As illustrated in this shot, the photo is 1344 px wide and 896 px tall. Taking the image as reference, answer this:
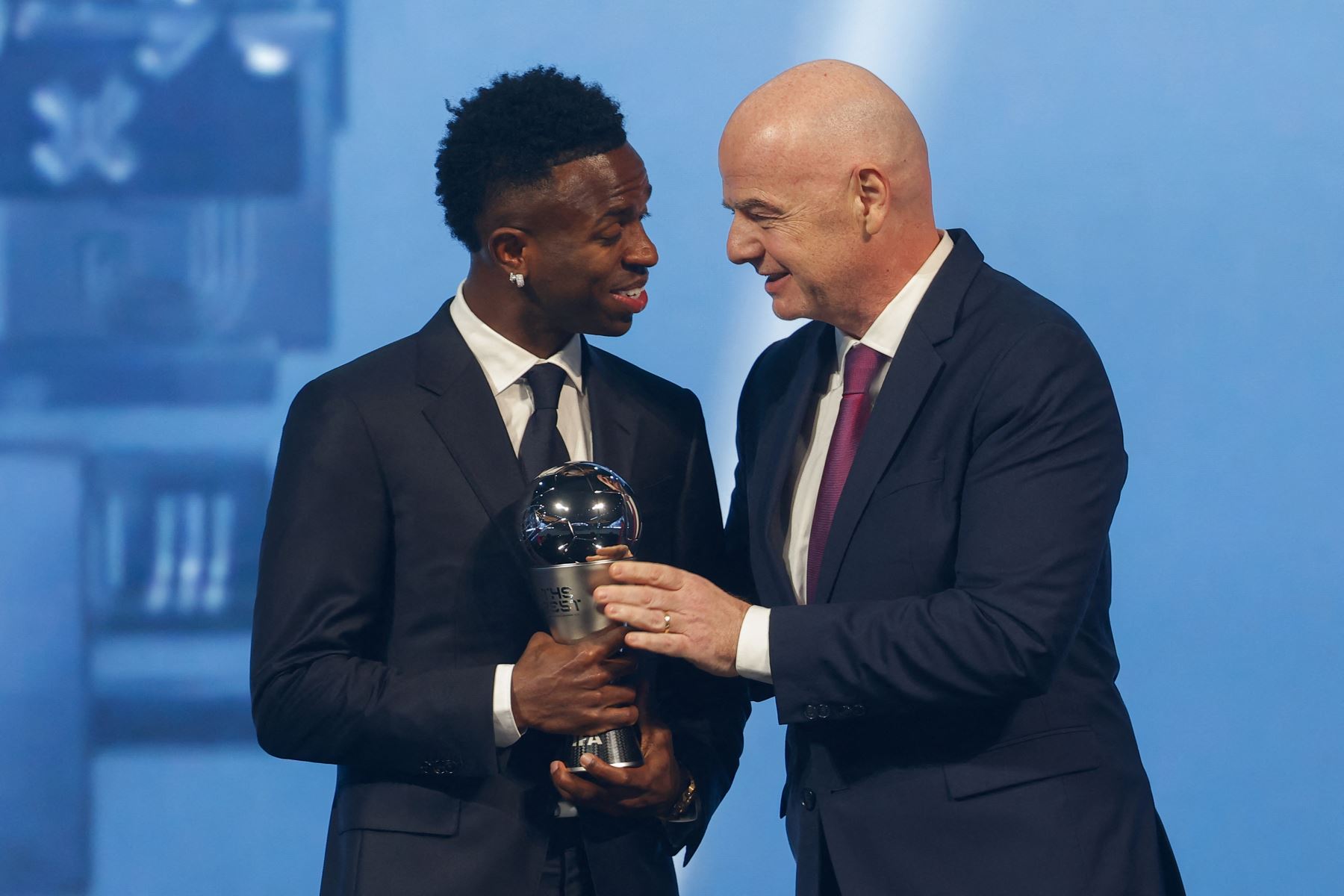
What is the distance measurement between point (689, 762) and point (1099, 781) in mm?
615

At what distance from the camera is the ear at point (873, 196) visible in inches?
92.8

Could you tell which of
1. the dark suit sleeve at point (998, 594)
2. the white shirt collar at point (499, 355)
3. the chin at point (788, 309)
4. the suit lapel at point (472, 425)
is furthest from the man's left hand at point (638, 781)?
the chin at point (788, 309)

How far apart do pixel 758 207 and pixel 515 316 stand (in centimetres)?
41

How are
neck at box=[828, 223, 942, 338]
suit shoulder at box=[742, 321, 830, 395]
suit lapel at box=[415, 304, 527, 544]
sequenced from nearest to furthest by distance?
suit lapel at box=[415, 304, 527, 544]
neck at box=[828, 223, 942, 338]
suit shoulder at box=[742, 321, 830, 395]

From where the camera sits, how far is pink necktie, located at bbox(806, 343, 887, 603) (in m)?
2.28

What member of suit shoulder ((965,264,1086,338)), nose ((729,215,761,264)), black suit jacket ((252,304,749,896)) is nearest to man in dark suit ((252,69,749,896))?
black suit jacket ((252,304,749,896))

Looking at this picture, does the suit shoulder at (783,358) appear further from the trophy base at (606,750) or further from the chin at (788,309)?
the trophy base at (606,750)

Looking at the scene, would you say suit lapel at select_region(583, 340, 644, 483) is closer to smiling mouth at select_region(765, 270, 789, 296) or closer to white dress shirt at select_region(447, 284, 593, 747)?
white dress shirt at select_region(447, 284, 593, 747)

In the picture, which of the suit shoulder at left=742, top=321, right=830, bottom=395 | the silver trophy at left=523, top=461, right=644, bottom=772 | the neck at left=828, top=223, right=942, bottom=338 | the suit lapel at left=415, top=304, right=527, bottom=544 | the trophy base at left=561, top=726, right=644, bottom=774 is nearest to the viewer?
the silver trophy at left=523, top=461, right=644, bottom=772

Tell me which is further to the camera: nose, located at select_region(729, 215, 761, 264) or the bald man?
nose, located at select_region(729, 215, 761, 264)

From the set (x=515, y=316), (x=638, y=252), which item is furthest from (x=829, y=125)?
(x=515, y=316)

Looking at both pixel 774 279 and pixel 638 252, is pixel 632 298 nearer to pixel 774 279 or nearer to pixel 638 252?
pixel 638 252

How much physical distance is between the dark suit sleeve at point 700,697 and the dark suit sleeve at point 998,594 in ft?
1.04

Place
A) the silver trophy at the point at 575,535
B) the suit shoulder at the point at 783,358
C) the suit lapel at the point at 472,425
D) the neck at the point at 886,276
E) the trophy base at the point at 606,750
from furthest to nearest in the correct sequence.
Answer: the suit shoulder at the point at 783,358, the neck at the point at 886,276, the suit lapel at the point at 472,425, the trophy base at the point at 606,750, the silver trophy at the point at 575,535
